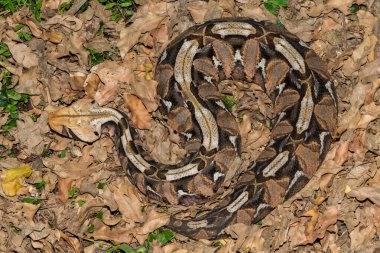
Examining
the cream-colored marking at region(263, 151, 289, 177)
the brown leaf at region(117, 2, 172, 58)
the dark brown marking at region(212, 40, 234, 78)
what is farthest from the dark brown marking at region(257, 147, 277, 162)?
the brown leaf at region(117, 2, 172, 58)

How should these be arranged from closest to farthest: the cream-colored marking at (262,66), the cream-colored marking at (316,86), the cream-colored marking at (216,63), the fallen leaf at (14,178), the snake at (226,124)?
the snake at (226,124) < the cream-colored marking at (316,86) < the fallen leaf at (14,178) < the cream-colored marking at (262,66) < the cream-colored marking at (216,63)

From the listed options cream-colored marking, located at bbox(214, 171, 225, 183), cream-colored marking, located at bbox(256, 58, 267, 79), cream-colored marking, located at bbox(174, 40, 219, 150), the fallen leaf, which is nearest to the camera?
cream-colored marking, located at bbox(214, 171, 225, 183)

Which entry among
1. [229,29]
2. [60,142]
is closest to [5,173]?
[60,142]

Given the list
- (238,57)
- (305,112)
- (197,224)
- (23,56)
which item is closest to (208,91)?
(238,57)

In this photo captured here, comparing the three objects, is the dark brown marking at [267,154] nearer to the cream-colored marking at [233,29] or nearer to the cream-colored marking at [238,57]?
the cream-colored marking at [238,57]

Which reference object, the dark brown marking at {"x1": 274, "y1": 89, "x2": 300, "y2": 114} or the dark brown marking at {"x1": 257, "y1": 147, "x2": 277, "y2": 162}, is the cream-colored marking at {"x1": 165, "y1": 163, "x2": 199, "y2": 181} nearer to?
the dark brown marking at {"x1": 257, "y1": 147, "x2": 277, "y2": 162}

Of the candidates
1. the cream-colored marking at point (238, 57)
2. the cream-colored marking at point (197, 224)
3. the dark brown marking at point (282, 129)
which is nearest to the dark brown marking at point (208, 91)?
the cream-colored marking at point (238, 57)
